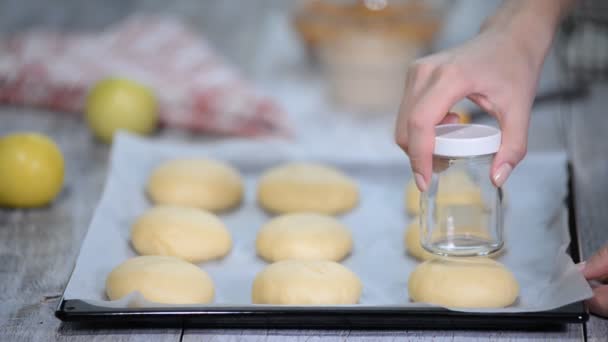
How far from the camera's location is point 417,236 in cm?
147

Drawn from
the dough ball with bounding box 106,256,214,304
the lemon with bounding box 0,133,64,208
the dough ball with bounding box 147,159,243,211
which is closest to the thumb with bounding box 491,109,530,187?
the dough ball with bounding box 106,256,214,304

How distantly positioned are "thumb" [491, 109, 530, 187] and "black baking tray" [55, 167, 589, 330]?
0.20m

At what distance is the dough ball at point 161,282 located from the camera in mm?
1244

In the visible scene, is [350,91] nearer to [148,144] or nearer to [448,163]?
[148,144]

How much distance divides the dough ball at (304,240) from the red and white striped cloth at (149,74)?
59cm

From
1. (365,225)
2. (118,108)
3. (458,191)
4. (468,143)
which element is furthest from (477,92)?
(118,108)

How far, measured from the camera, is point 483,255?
1.36 meters

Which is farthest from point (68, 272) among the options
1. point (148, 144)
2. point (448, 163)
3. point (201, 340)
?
point (448, 163)

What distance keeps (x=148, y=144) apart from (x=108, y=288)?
2.13 feet

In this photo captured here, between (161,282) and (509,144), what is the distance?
54cm

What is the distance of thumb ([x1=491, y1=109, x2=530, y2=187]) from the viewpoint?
121 cm

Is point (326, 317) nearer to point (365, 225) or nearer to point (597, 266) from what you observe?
point (597, 266)

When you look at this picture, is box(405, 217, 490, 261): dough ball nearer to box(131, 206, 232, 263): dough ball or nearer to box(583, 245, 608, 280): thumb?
box(583, 245, 608, 280): thumb

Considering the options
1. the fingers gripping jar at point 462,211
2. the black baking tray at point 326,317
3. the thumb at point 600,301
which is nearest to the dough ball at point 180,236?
the black baking tray at point 326,317
